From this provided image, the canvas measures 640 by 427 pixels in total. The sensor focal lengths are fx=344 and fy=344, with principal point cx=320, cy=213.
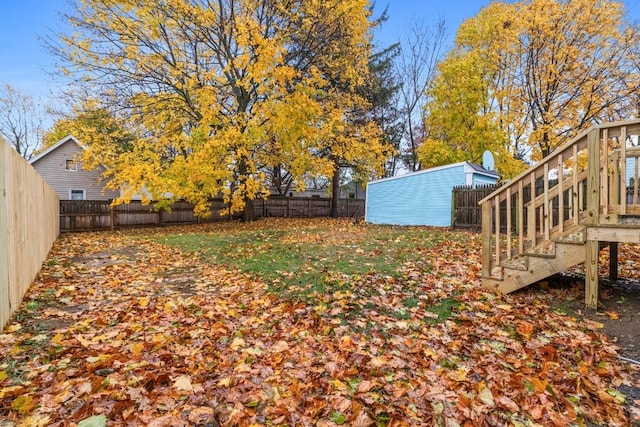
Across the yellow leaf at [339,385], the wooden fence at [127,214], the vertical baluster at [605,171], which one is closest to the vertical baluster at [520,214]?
the vertical baluster at [605,171]

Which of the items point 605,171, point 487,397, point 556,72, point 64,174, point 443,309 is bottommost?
point 487,397

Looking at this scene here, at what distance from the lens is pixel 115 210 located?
15.3 metres

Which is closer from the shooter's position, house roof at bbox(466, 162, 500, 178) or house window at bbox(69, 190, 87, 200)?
house roof at bbox(466, 162, 500, 178)

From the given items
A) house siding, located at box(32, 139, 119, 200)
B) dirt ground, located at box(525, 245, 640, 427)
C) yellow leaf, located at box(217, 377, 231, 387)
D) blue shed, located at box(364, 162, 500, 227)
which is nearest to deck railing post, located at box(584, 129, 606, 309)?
dirt ground, located at box(525, 245, 640, 427)

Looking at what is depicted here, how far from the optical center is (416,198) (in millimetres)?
14773

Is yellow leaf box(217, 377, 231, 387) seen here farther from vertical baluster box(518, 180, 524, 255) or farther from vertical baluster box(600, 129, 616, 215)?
vertical baluster box(600, 129, 616, 215)

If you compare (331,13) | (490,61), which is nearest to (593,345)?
(331,13)

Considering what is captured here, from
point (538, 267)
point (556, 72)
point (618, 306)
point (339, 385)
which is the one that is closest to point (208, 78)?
point (538, 267)

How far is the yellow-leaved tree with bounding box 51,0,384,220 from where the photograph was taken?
11461 millimetres

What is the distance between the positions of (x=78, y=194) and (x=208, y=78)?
15.1 m

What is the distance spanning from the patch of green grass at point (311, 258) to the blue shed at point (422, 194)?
14.7 ft

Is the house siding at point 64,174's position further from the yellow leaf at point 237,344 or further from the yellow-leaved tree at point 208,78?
the yellow leaf at point 237,344

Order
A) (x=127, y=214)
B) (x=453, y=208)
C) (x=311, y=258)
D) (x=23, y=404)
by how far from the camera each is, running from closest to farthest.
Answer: (x=23, y=404) → (x=311, y=258) → (x=453, y=208) → (x=127, y=214)

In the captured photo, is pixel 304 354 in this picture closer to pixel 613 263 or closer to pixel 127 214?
pixel 613 263
